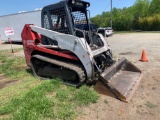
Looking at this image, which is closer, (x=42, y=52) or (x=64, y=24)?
(x=64, y=24)

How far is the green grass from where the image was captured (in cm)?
418

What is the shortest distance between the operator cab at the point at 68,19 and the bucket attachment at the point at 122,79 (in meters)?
1.06

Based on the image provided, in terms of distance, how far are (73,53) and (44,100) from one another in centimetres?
166

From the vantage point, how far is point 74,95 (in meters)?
5.11

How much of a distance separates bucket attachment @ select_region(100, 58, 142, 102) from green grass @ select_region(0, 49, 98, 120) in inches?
19.3

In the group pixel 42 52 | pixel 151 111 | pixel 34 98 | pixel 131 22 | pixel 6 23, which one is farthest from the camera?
pixel 131 22

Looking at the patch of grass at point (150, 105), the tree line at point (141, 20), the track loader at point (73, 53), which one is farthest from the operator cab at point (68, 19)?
the tree line at point (141, 20)

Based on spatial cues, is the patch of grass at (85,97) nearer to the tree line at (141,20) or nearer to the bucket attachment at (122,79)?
the bucket attachment at (122,79)

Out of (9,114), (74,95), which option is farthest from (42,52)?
(9,114)

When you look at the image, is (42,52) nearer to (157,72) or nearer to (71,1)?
(71,1)

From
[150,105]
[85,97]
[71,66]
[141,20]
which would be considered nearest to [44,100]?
[85,97]

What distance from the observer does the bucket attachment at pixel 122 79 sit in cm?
494

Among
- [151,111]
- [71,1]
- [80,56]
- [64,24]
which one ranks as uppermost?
[71,1]

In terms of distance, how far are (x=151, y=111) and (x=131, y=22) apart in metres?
47.1
